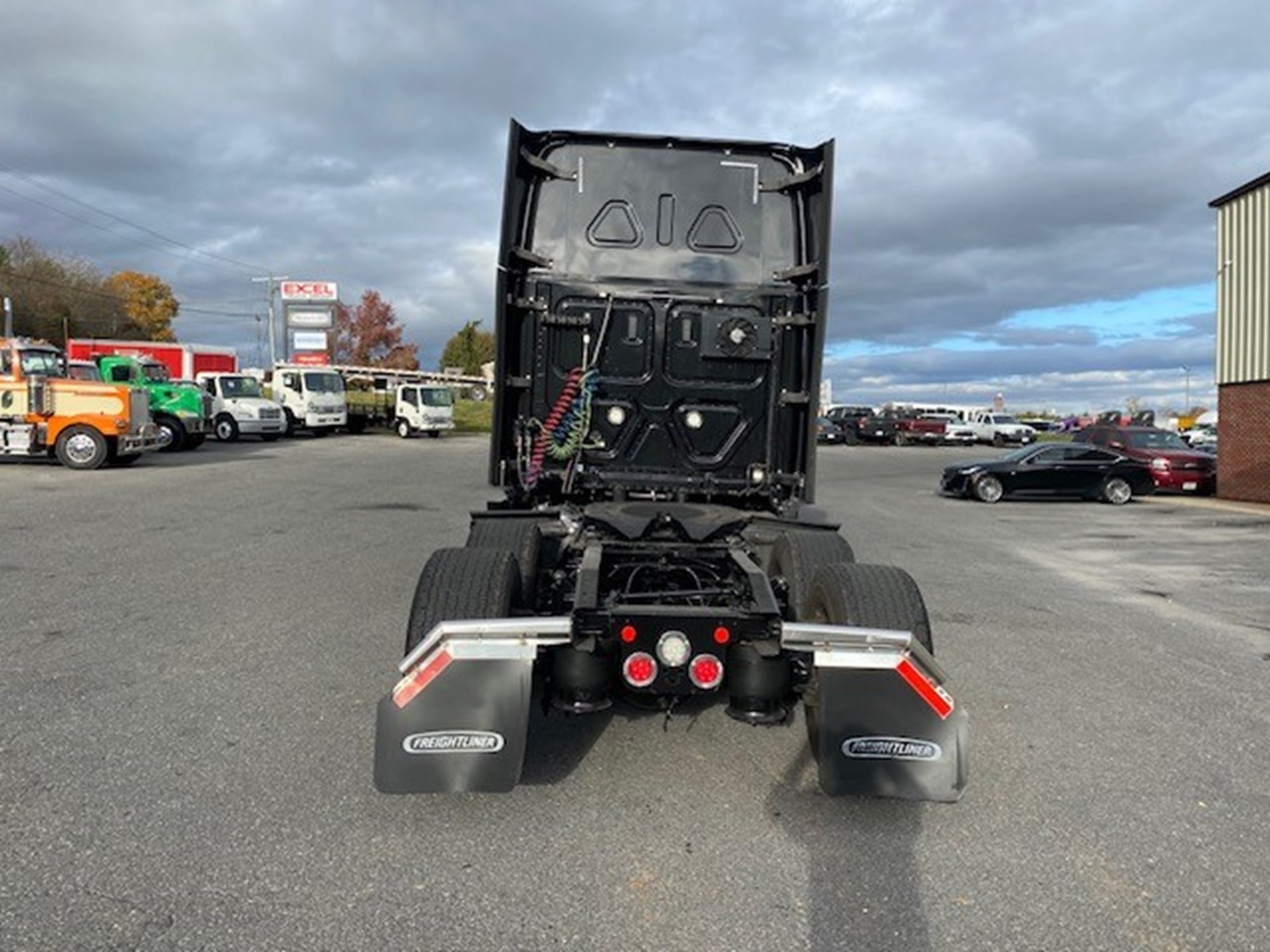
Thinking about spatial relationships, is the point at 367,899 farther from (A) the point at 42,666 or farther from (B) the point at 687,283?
(B) the point at 687,283

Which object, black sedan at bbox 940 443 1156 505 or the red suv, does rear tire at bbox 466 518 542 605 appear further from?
the red suv

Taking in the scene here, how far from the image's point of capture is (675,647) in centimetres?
373

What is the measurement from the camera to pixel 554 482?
642cm

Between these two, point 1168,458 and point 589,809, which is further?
point 1168,458

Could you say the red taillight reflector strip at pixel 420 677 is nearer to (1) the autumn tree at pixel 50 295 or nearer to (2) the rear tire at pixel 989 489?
(2) the rear tire at pixel 989 489

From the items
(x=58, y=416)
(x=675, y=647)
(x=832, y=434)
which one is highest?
(x=832, y=434)

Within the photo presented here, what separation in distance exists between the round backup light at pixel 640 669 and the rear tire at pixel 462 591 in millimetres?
698

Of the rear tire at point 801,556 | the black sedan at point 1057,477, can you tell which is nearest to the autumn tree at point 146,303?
the black sedan at point 1057,477

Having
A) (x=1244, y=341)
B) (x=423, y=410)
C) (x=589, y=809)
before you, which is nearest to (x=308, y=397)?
(x=423, y=410)

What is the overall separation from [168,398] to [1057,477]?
22667 millimetres

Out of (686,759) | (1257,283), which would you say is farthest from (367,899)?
(1257,283)

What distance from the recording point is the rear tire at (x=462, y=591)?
4.09 metres

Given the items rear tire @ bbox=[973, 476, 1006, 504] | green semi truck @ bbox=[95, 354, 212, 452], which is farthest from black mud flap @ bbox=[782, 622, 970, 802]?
green semi truck @ bbox=[95, 354, 212, 452]

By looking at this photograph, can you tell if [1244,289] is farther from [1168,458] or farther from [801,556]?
[801,556]
